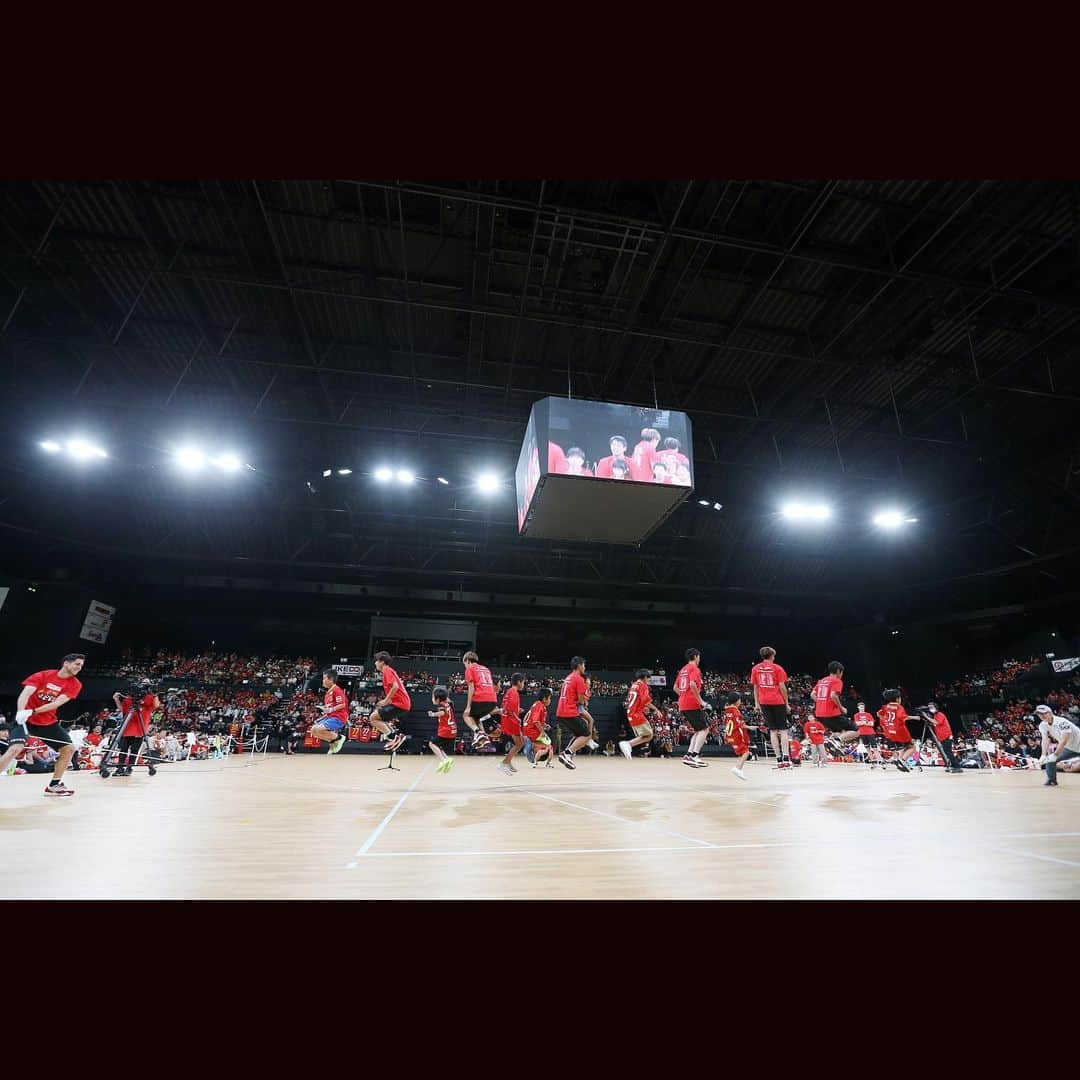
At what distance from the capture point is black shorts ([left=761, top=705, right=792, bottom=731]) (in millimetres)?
8141

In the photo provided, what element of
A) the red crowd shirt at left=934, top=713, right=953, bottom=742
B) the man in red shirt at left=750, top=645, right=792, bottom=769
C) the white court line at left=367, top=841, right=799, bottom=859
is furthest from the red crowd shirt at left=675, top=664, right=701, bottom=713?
the red crowd shirt at left=934, top=713, right=953, bottom=742

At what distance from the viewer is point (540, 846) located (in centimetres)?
310

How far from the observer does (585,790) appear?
22.3 ft

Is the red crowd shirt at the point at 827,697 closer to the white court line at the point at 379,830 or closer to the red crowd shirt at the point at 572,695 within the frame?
the red crowd shirt at the point at 572,695

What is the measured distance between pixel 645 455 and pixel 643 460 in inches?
4.1

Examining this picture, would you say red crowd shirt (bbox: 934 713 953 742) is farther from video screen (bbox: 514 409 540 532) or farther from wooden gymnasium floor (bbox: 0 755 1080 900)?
video screen (bbox: 514 409 540 532)

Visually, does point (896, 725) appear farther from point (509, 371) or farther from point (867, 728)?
point (509, 371)

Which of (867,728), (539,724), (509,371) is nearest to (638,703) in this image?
(539,724)

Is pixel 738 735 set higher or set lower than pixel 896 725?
lower

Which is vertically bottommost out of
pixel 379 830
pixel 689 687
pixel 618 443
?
pixel 379 830

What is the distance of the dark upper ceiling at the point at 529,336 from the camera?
27.7 feet

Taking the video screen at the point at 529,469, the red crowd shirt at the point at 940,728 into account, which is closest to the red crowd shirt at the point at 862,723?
the red crowd shirt at the point at 940,728

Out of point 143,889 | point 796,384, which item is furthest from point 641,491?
point 143,889

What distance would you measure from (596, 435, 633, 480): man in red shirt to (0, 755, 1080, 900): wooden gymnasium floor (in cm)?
534
